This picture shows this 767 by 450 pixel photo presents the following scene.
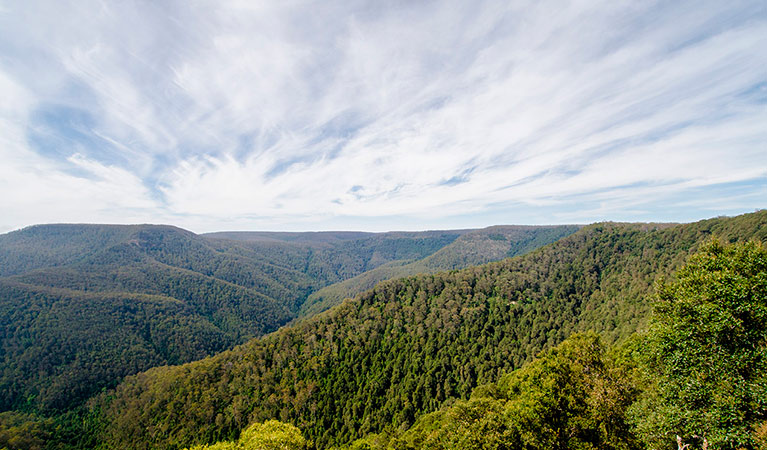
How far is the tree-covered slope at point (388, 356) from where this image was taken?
132875 millimetres

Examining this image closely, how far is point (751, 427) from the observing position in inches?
679

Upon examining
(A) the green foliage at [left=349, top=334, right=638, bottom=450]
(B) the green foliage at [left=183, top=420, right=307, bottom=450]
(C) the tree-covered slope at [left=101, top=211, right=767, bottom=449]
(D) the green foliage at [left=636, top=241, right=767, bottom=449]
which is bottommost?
(C) the tree-covered slope at [left=101, top=211, right=767, bottom=449]

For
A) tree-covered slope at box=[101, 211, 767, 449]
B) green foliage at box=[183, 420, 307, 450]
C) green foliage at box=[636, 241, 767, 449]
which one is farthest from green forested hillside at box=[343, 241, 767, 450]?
tree-covered slope at box=[101, 211, 767, 449]

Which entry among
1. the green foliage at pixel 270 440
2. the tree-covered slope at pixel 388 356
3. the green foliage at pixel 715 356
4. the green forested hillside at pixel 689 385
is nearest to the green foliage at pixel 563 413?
the green forested hillside at pixel 689 385

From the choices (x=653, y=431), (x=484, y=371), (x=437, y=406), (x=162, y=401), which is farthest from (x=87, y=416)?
(x=653, y=431)

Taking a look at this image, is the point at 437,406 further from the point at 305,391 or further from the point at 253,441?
the point at 253,441

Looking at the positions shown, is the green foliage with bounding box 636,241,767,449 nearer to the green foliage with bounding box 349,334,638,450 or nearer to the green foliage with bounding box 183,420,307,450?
the green foliage with bounding box 349,334,638,450

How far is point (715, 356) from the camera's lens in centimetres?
1941

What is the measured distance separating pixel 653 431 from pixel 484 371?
13377 centimetres

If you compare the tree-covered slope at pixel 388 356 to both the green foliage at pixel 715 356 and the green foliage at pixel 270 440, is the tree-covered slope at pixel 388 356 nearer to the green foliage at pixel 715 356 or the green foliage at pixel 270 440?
the green foliage at pixel 270 440

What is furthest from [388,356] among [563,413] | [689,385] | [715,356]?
[715,356]

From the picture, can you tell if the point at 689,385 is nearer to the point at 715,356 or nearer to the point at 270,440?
the point at 715,356

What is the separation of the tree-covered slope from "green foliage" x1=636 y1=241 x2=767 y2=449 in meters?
116

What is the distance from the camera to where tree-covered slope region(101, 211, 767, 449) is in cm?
13288
